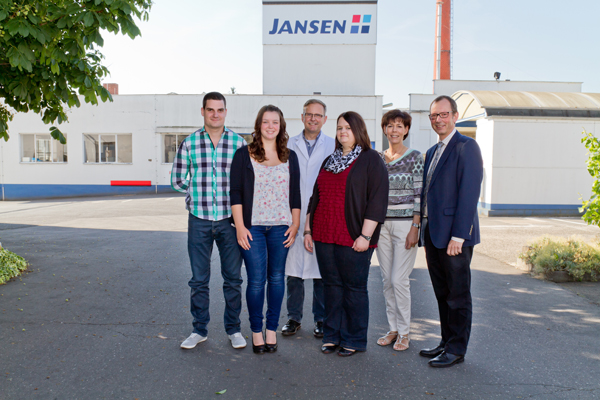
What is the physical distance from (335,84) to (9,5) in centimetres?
2218

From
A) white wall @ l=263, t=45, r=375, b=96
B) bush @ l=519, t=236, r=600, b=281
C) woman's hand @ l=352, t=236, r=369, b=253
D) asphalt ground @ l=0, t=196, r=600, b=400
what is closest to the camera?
asphalt ground @ l=0, t=196, r=600, b=400

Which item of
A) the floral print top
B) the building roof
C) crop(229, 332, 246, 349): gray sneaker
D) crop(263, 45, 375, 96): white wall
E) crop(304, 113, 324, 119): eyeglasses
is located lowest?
crop(229, 332, 246, 349): gray sneaker

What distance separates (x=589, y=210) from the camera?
675 centimetres

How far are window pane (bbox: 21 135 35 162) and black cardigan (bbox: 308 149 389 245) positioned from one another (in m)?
23.7

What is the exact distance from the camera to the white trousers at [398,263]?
153 inches

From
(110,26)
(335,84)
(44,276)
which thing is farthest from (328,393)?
(335,84)

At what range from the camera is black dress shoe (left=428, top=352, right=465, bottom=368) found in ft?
11.5

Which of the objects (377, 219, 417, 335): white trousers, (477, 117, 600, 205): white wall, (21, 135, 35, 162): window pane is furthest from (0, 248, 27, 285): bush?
(21, 135, 35, 162): window pane

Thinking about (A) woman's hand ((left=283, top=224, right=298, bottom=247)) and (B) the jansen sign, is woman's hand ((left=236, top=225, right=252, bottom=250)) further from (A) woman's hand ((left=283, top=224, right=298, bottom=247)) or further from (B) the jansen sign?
(B) the jansen sign

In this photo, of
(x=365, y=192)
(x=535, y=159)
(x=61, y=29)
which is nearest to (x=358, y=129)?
(x=365, y=192)

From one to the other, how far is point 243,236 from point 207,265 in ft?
1.76

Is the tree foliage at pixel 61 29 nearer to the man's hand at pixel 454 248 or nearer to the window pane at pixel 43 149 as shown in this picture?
the man's hand at pixel 454 248

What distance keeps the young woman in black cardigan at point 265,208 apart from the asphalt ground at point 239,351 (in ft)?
1.49

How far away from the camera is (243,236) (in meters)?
3.68
